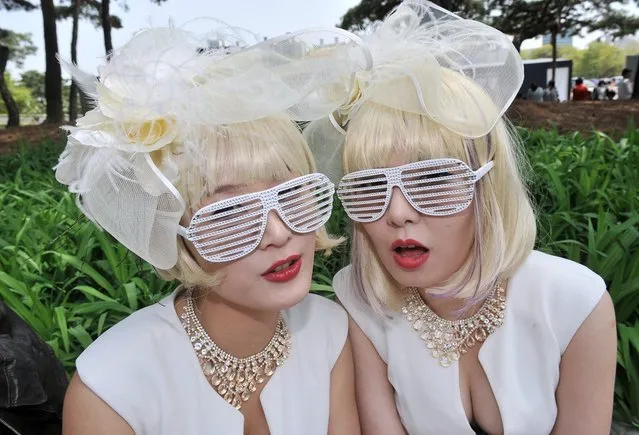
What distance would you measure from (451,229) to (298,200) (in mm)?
464

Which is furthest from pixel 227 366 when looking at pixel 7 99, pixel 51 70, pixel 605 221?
pixel 7 99

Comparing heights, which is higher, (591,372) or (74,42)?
(74,42)

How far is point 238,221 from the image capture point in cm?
134

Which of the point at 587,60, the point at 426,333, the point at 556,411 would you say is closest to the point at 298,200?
the point at 426,333

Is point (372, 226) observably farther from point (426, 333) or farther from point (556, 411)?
point (556, 411)

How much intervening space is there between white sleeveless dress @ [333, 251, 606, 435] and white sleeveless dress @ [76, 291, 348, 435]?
267mm

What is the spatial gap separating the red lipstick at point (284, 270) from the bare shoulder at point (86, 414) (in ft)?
1.76

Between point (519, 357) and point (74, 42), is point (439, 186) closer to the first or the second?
point (519, 357)

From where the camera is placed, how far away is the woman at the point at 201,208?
1285mm

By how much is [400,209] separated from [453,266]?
282 millimetres

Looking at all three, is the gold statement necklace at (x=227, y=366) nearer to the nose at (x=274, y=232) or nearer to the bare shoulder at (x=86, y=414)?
the bare shoulder at (x=86, y=414)

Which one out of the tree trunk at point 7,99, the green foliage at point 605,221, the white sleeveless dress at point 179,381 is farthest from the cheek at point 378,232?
the tree trunk at point 7,99

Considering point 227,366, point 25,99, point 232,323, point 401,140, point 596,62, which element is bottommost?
point 596,62

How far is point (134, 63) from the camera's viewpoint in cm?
127
